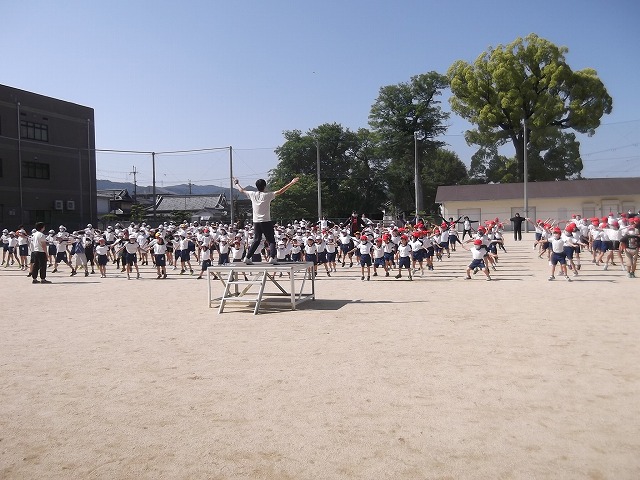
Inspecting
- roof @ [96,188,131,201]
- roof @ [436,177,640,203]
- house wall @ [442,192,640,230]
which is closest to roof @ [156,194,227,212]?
roof @ [96,188,131,201]

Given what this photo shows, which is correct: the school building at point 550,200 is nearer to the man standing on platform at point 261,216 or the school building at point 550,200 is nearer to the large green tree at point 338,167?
the large green tree at point 338,167

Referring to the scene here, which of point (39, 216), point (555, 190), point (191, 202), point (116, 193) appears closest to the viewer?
point (39, 216)

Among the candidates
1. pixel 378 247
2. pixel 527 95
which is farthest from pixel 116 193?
pixel 378 247

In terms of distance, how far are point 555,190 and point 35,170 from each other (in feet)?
122

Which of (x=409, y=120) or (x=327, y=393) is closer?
(x=327, y=393)

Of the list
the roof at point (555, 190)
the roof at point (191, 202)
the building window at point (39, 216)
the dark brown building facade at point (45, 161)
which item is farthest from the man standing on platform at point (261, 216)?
the roof at point (191, 202)

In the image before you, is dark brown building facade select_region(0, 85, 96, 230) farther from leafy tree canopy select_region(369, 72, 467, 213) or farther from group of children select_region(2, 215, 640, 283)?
leafy tree canopy select_region(369, 72, 467, 213)

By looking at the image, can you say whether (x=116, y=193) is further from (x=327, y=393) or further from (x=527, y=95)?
(x=327, y=393)

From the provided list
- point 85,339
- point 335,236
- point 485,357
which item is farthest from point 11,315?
point 335,236

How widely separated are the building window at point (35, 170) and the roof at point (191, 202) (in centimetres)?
2258

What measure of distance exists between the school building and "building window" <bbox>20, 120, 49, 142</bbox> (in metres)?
29.3

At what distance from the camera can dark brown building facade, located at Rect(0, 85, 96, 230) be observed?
34656mm

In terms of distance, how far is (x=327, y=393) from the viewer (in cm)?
520

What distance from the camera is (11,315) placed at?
33.5 feet
